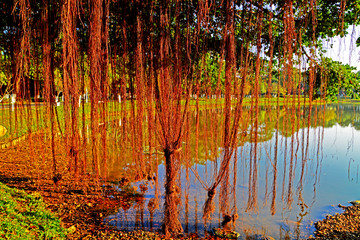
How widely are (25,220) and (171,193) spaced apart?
1730mm

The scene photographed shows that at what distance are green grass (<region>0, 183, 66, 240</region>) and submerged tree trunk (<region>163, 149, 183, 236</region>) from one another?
1297 millimetres

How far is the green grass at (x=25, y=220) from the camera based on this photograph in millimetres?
2387

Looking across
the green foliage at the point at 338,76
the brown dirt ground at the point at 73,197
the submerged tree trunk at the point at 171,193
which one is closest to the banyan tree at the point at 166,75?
the submerged tree trunk at the point at 171,193

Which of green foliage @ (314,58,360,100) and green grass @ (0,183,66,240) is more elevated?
green foliage @ (314,58,360,100)

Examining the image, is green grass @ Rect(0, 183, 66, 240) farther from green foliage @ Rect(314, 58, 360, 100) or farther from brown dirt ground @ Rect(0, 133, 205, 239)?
green foliage @ Rect(314, 58, 360, 100)

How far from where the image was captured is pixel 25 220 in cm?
276

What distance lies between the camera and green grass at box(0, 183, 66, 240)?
7.83ft

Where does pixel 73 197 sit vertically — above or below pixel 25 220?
below

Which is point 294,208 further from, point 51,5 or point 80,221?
point 51,5

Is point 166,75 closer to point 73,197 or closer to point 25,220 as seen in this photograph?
point 25,220

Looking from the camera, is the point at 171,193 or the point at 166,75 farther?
the point at 171,193

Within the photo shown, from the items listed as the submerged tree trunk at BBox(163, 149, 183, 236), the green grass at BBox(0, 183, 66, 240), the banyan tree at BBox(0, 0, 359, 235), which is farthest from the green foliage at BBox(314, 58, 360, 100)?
the green grass at BBox(0, 183, 66, 240)

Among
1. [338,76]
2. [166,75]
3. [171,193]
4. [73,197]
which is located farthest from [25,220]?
[338,76]

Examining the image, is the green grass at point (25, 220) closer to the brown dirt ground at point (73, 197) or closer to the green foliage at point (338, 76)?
the brown dirt ground at point (73, 197)
